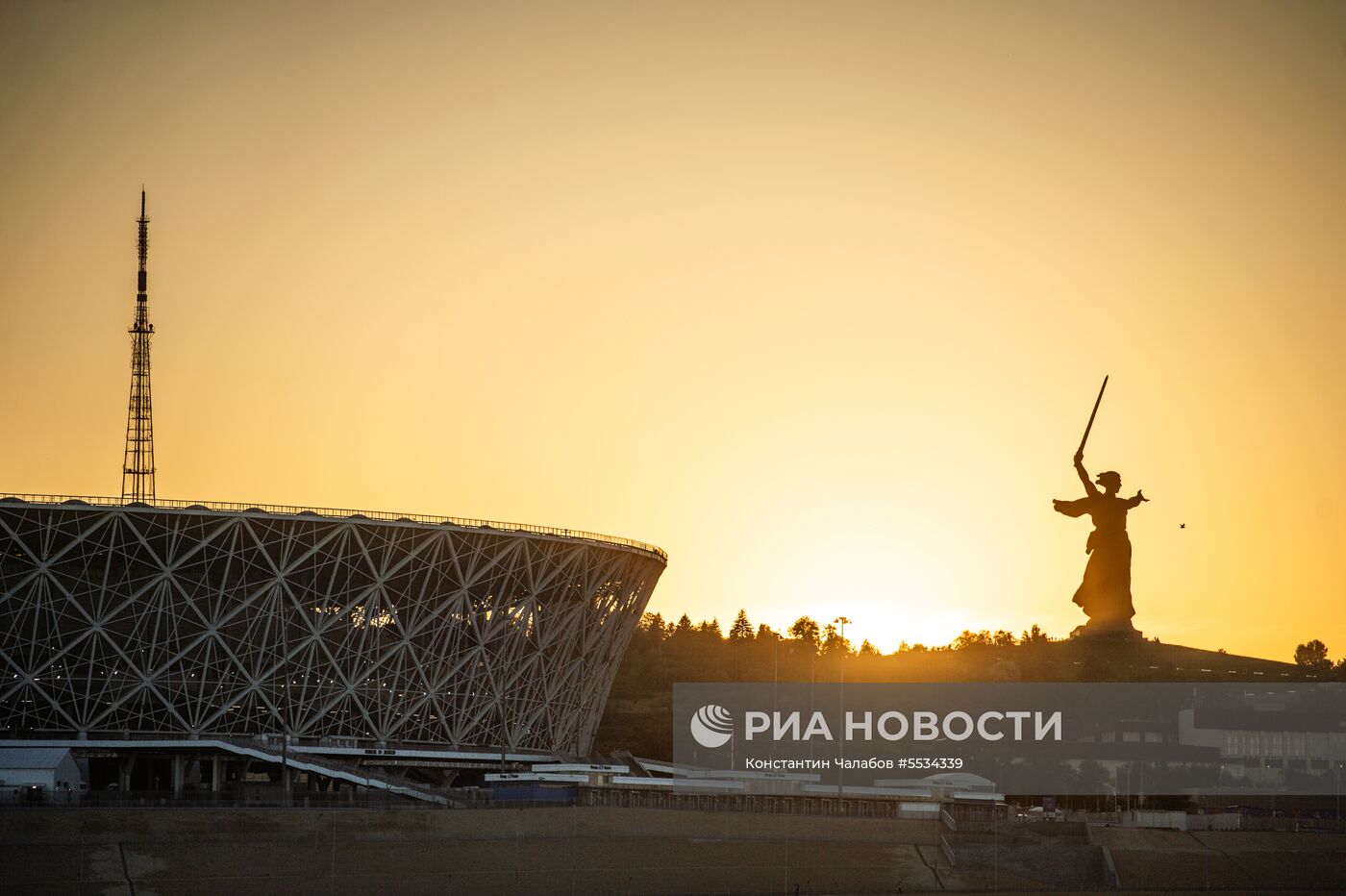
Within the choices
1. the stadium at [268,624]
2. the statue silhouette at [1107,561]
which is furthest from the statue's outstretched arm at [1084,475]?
the stadium at [268,624]

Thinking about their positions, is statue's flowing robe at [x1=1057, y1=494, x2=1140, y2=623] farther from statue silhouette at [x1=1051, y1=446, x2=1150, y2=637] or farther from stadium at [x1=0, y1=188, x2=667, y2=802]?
stadium at [x1=0, y1=188, x2=667, y2=802]

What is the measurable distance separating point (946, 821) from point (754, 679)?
90703 mm

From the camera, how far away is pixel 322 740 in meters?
106

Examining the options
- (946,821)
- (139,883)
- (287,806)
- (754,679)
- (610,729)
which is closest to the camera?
(139,883)

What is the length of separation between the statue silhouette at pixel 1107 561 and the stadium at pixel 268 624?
3762cm

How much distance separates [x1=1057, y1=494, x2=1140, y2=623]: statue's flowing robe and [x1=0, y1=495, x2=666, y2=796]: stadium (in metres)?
37.6

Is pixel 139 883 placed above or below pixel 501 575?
below

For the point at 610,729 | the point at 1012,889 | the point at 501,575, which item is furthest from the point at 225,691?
the point at 610,729

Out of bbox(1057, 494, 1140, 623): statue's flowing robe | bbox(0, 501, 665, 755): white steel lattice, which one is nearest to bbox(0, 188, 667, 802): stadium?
bbox(0, 501, 665, 755): white steel lattice

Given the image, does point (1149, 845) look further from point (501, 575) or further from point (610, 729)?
point (610, 729)

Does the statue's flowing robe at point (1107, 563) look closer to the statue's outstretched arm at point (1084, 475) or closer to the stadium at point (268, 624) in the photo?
the statue's outstretched arm at point (1084, 475)

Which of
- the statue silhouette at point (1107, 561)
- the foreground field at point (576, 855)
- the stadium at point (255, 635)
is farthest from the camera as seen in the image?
the stadium at point (255, 635)

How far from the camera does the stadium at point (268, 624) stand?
334 feet

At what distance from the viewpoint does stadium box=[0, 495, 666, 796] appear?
102 m
